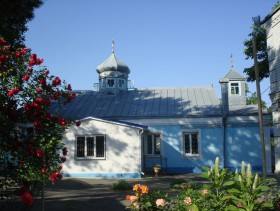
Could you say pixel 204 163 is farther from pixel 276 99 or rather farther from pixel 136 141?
pixel 276 99

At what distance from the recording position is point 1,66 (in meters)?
5.32

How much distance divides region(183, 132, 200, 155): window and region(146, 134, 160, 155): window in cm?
179

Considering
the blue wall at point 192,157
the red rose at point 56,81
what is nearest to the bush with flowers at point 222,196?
the red rose at point 56,81

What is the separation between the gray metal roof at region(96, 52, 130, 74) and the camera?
90.1 ft

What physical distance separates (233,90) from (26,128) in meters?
18.5

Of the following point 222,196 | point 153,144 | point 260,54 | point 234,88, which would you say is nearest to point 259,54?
point 260,54

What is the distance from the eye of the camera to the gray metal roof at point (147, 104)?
67.1ft

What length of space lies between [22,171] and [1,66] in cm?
187

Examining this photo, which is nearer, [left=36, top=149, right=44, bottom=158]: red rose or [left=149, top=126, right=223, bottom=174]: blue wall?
[left=36, top=149, right=44, bottom=158]: red rose

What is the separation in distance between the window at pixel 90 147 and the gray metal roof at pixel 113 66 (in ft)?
38.0

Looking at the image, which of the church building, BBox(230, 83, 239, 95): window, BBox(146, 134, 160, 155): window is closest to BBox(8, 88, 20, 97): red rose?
the church building

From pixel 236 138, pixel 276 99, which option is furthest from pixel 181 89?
pixel 276 99

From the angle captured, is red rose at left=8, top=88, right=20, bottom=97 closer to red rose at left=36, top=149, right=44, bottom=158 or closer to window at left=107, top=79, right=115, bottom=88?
red rose at left=36, top=149, right=44, bottom=158

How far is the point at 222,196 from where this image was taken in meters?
5.10
